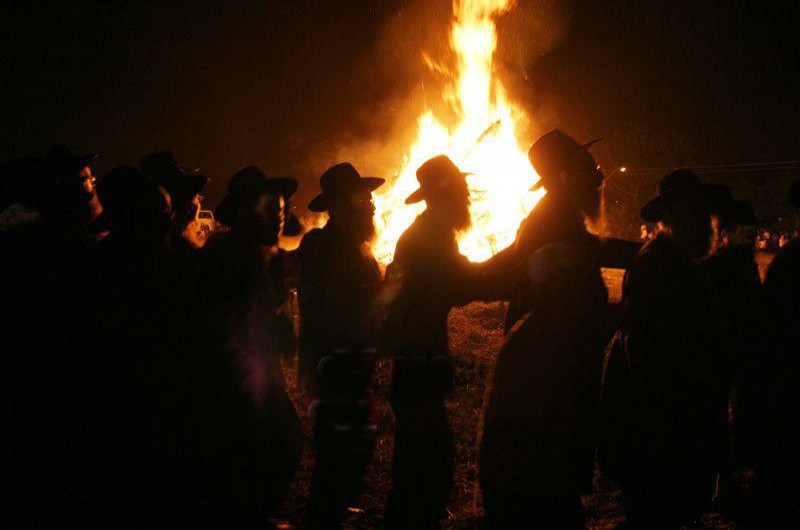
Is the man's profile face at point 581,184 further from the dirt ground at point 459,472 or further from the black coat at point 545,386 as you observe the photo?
the dirt ground at point 459,472

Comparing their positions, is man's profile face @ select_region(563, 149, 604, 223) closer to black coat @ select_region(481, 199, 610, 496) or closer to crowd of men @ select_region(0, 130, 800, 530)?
crowd of men @ select_region(0, 130, 800, 530)

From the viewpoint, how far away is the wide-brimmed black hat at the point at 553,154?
301 cm

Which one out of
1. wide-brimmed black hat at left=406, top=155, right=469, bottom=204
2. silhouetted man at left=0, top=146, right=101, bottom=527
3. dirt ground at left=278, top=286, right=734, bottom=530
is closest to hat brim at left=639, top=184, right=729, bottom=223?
wide-brimmed black hat at left=406, top=155, right=469, bottom=204

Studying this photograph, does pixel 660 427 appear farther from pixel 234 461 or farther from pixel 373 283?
pixel 234 461

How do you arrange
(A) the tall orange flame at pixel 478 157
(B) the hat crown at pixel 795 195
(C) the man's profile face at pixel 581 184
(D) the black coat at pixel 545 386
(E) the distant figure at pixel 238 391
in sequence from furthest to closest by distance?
1. (A) the tall orange flame at pixel 478 157
2. (B) the hat crown at pixel 795 195
3. (C) the man's profile face at pixel 581 184
4. (E) the distant figure at pixel 238 391
5. (D) the black coat at pixel 545 386

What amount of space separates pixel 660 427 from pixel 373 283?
2.11 meters

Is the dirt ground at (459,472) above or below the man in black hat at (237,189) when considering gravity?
below

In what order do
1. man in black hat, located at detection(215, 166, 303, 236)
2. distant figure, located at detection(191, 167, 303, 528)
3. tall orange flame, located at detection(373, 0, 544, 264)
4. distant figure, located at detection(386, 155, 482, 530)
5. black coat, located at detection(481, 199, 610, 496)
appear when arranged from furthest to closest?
tall orange flame, located at detection(373, 0, 544, 264)
man in black hat, located at detection(215, 166, 303, 236)
distant figure, located at detection(386, 155, 482, 530)
distant figure, located at detection(191, 167, 303, 528)
black coat, located at detection(481, 199, 610, 496)

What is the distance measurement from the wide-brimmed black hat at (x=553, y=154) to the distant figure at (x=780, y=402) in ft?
4.36

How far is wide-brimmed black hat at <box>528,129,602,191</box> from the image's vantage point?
9.87ft

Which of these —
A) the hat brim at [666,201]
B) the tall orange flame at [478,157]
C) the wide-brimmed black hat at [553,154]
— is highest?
the tall orange flame at [478,157]

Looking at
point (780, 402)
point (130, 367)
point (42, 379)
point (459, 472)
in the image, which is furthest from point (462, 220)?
point (42, 379)

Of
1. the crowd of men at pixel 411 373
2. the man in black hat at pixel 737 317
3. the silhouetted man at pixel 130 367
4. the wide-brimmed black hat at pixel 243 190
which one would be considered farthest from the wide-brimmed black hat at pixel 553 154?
the silhouetted man at pixel 130 367

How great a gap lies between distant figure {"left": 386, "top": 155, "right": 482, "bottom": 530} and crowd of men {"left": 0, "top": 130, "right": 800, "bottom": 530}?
1 centimetres
